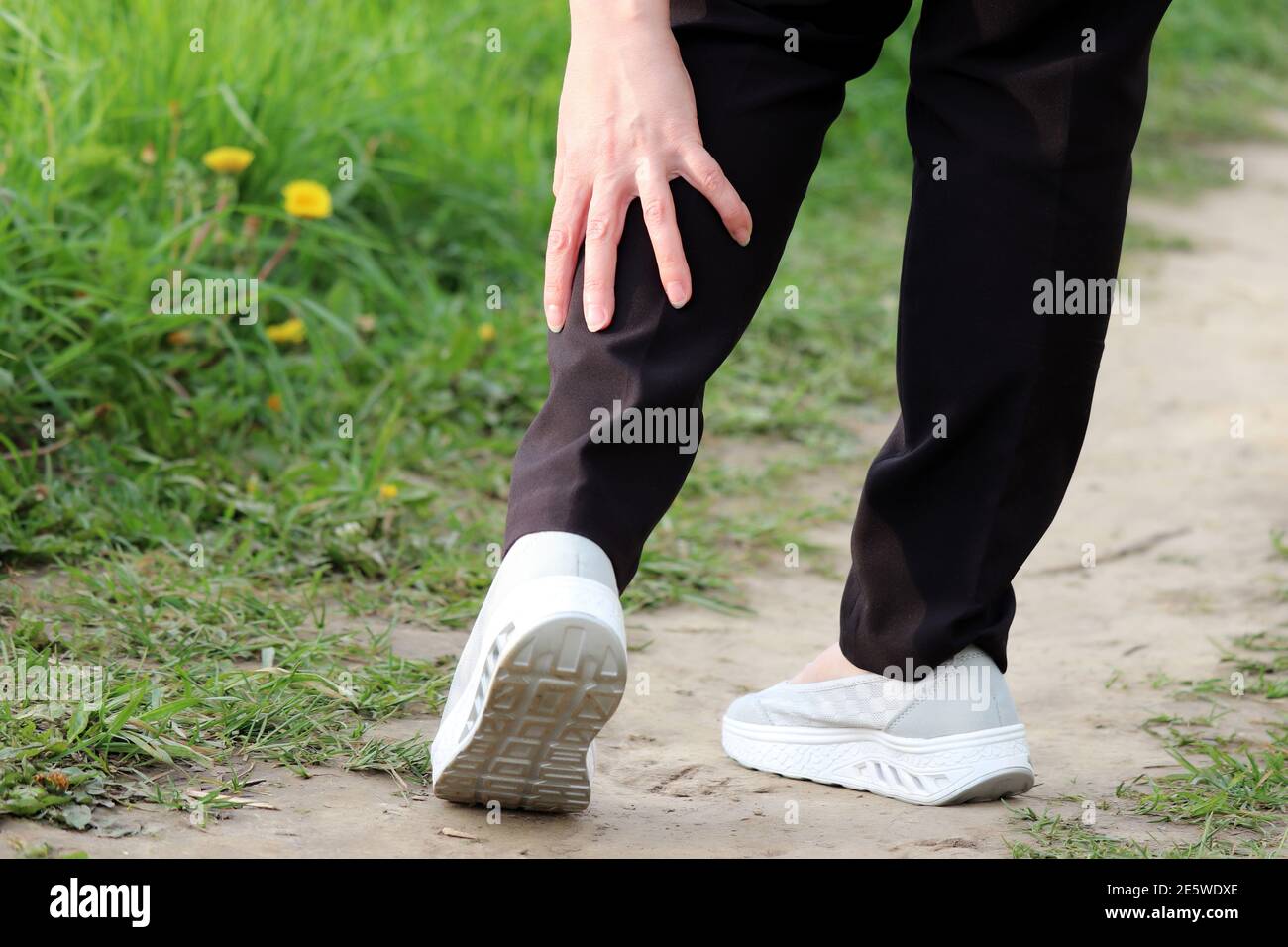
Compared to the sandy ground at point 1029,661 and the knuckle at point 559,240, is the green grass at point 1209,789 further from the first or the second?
the knuckle at point 559,240

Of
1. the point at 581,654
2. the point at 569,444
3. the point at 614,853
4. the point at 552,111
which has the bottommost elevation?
the point at 614,853

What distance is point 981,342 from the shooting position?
1.33m

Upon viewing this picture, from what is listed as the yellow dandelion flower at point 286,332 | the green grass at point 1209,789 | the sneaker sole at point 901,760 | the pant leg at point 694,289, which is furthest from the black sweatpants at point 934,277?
the yellow dandelion flower at point 286,332

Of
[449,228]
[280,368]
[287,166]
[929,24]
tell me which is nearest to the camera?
[929,24]

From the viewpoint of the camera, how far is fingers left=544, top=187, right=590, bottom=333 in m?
1.25

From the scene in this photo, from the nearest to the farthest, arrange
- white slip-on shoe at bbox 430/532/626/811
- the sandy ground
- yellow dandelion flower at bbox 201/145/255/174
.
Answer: white slip-on shoe at bbox 430/532/626/811 → the sandy ground → yellow dandelion flower at bbox 201/145/255/174

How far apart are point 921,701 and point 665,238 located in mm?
611

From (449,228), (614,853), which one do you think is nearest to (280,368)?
(449,228)

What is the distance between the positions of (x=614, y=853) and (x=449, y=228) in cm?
230

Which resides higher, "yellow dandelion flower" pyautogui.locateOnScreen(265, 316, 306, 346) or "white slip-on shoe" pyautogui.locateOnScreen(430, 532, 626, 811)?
"yellow dandelion flower" pyautogui.locateOnScreen(265, 316, 306, 346)

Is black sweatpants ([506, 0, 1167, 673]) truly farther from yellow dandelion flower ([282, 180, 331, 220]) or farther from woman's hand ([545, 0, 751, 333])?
yellow dandelion flower ([282, 180, 331, 220])

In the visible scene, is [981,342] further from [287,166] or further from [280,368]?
[287,166]

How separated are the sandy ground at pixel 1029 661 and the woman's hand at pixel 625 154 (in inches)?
21.0

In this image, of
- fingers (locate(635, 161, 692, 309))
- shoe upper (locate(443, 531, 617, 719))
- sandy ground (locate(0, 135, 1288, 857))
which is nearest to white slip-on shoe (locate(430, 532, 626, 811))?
shoe upper (locate(443, 531, 617, 719))
